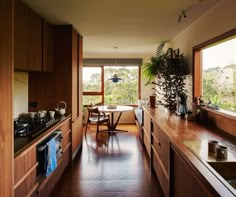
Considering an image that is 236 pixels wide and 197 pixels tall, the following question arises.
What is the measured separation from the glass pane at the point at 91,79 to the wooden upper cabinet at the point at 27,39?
445 cm

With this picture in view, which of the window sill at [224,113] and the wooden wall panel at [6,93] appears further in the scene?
the window sill at [224,113]

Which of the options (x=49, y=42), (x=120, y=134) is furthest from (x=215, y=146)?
(x=120, y=134)

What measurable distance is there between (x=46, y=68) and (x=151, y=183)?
2257 millimetres

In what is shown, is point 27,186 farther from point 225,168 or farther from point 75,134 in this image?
point 75,134

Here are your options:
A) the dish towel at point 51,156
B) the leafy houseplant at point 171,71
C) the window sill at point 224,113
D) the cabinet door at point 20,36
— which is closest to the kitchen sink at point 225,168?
the window sill at point 224,113

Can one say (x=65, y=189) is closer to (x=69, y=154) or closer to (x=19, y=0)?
(x=69, y=154)

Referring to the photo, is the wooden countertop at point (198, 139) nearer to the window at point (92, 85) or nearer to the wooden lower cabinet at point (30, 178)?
the wooden lower cabinet at point (30, 178)

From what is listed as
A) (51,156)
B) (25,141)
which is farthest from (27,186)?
(51,156)

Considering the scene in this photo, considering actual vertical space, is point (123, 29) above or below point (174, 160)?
above

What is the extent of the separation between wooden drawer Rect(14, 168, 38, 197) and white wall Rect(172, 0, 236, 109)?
250 centimetres

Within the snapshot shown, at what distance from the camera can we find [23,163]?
1887mm

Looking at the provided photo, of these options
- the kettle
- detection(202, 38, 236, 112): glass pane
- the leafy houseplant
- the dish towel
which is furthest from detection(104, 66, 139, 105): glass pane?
the dish towel

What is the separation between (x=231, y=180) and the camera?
1.55 m

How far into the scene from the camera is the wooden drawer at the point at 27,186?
1.80 meters
